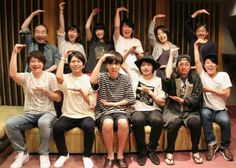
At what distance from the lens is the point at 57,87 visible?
3135 millimetres

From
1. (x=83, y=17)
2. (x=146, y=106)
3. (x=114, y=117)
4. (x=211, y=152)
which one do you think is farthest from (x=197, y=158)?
(x=83, y=17)

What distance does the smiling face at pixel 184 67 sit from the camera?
320cm

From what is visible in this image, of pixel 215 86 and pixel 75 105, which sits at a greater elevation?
pixel 215 86

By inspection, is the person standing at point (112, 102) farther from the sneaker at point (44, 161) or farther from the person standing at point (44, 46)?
the person standing at point (44, 46)

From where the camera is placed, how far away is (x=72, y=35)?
375cm

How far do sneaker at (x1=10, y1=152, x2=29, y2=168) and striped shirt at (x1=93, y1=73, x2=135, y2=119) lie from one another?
0.75 m

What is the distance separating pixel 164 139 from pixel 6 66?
2277mm

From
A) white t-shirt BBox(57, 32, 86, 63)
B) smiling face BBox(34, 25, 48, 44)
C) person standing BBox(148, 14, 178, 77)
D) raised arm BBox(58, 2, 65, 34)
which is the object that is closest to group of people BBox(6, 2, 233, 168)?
person standing BBox(148, 14, 178, 77)

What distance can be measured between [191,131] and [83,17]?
207cm

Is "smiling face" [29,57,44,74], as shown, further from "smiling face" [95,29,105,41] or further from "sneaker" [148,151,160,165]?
"sneaker" [148,151,160,165]

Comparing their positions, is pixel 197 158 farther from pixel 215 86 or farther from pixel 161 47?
pixel 161 47

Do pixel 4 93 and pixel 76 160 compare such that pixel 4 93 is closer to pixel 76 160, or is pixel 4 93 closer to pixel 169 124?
pixel 76 160

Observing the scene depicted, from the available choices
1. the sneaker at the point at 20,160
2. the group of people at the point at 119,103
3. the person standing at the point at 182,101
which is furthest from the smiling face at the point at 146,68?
the sneaker at the point at 20,160

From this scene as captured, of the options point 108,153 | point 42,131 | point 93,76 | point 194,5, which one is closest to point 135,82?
point 93,76
